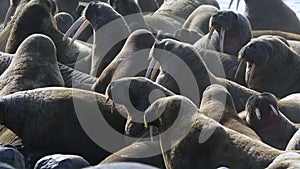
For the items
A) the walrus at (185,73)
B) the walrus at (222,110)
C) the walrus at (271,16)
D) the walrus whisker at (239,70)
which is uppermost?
the walrus at (222,110)

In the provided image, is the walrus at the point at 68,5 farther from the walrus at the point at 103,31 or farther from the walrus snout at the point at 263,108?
the walrus snout at the point at 263,108

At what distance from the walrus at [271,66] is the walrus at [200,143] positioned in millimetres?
3365

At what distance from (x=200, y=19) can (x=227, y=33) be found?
2.11 m

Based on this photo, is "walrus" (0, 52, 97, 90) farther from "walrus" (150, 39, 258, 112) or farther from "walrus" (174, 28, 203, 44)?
"walrus" (174, 28, 203, 44)

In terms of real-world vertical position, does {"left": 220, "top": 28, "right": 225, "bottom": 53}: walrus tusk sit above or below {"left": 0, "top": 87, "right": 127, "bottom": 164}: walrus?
below

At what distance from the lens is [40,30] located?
11.6 meters

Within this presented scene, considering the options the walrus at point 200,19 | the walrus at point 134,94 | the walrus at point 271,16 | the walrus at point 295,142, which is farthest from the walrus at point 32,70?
the walrus at point 271,16

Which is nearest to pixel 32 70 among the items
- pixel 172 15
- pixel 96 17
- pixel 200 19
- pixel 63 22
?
pixel 96 17

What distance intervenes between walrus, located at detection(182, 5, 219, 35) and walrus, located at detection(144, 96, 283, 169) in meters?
6.15

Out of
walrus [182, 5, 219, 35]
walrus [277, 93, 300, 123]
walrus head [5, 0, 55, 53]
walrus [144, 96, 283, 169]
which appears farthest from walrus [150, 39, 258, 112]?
walrus [182, 5, 219, 35]

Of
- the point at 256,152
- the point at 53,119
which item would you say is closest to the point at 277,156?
the point at 256,152

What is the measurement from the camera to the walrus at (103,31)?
10750 millimetres

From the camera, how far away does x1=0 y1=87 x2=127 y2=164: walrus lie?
8148mm

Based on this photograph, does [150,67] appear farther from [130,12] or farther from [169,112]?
[130,12]
